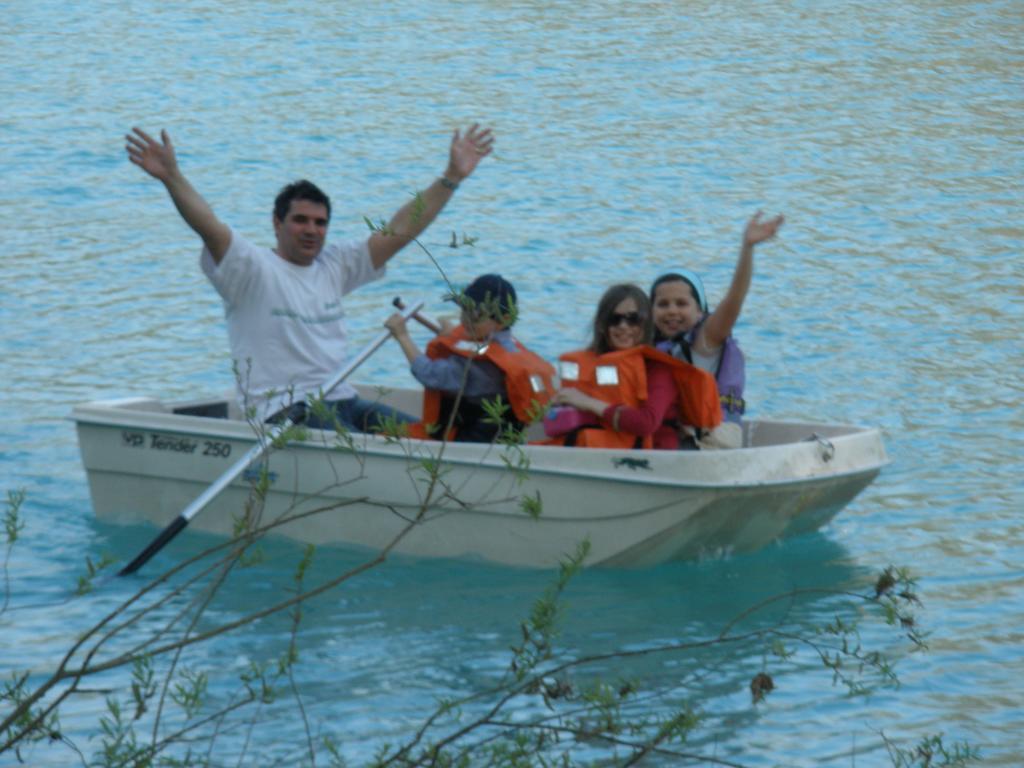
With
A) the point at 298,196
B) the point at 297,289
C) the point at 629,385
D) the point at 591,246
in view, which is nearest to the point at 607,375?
the point at 629,385

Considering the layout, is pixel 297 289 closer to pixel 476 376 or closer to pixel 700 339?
pixel 476 376

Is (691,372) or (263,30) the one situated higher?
(263,30)

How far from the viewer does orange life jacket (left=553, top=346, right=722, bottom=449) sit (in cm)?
619

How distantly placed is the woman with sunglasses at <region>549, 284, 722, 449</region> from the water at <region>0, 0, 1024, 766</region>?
603 mm

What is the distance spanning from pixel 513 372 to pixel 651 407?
0.49 metres

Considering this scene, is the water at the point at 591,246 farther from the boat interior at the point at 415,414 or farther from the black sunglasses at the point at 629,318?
the black sunglasses at the point at 629,318

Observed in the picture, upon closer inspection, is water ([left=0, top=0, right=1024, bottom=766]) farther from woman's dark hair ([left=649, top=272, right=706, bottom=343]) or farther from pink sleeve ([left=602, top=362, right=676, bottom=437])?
woman's dark hair ([left=649, top=272, right=706, bottom=343])

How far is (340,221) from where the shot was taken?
16.8 m

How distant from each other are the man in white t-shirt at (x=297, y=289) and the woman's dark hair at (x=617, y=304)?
689mm

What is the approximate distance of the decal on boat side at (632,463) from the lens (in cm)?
625

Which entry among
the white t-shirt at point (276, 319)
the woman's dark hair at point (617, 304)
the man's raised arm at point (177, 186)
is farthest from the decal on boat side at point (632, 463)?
the man's raised arm at point (177, 186)

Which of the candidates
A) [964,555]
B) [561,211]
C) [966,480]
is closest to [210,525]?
[964,555]

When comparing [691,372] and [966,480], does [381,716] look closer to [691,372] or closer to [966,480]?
[691,372]

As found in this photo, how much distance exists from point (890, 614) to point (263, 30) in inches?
828
